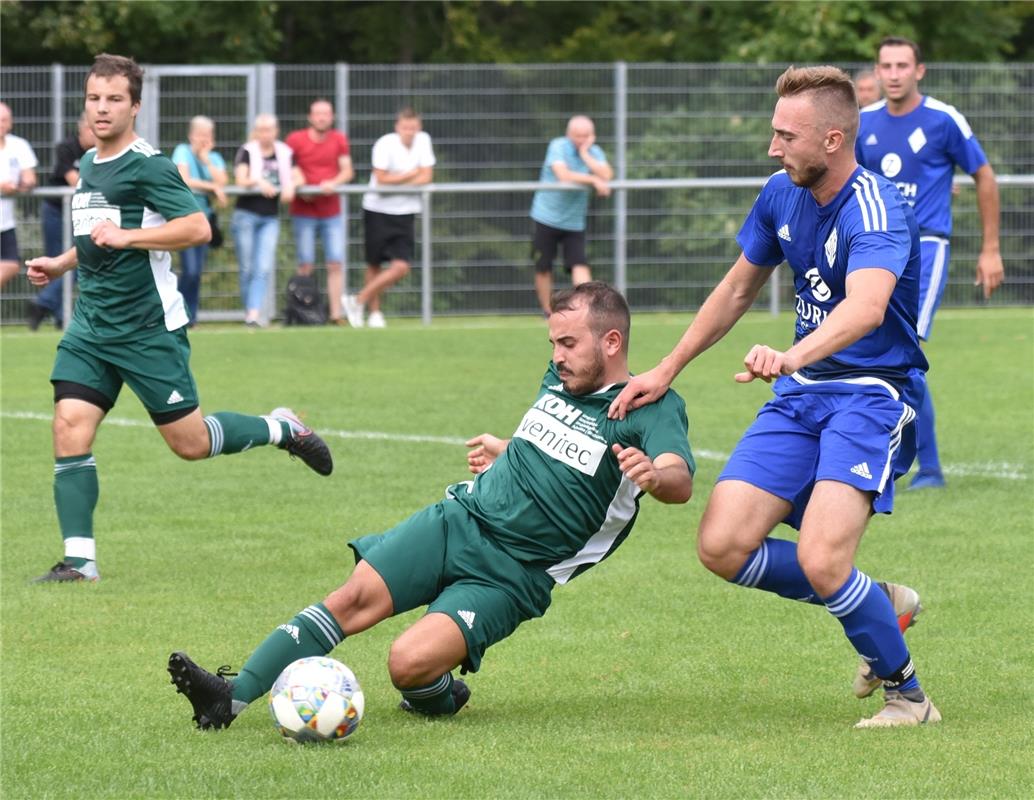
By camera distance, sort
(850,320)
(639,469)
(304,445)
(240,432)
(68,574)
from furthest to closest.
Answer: (304,445), (240,432), (68,574), (850,320), (639,469)

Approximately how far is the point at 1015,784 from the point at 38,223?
16792mm

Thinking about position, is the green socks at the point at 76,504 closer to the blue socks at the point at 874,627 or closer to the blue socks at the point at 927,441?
the blue socks at the point at 874,627

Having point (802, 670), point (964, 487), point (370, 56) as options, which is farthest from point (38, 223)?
point (802, 670)

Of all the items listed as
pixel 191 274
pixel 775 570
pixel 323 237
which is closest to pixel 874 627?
pixel 775 570

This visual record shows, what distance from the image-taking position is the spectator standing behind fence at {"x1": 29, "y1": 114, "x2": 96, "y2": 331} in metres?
18.6

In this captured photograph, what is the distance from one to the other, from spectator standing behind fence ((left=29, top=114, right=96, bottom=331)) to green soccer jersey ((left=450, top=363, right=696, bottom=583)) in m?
13.3

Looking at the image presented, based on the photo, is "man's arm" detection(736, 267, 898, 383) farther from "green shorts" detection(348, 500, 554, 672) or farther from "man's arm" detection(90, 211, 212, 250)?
"man's arm" detection(90, 211, 212, 250)

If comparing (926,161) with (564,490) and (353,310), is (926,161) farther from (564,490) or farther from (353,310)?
(353,310)

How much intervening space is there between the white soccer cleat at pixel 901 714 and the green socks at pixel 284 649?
1637mm

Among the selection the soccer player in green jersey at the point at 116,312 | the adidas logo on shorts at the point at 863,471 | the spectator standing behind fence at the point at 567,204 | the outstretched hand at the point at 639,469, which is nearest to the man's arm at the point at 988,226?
the soccer player in green jersey at the point at 116,312

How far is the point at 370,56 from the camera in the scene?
27.3 meters

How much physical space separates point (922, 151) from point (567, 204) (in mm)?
9603

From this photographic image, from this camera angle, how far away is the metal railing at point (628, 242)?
64.4ft

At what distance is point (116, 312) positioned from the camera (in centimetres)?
794
